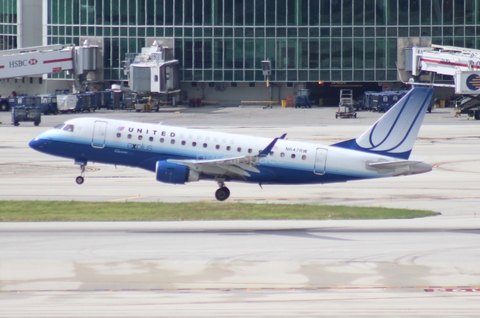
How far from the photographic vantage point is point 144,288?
26.8 metres

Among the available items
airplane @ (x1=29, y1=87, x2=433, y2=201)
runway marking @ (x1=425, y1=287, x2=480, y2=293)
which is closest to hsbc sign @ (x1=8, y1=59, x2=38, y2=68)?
airplane @ (x1=29, y1=87, x2=433, y2=201)

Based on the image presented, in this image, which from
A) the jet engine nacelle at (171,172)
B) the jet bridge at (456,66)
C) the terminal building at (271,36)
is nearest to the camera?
the jet engine nacelle at (171,172)

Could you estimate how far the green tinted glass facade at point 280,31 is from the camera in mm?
114500

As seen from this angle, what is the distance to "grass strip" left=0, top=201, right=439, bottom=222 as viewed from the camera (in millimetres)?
40094

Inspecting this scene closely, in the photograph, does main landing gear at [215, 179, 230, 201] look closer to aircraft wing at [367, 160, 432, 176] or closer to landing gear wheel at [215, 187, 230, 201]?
landing gear wheel at [215, 187, 230, 201]

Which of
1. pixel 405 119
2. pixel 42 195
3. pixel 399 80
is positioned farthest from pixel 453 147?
pixel 399 80

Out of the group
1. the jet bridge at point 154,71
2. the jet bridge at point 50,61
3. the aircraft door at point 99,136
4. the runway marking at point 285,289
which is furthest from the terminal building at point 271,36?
the runway marking at point 285,289

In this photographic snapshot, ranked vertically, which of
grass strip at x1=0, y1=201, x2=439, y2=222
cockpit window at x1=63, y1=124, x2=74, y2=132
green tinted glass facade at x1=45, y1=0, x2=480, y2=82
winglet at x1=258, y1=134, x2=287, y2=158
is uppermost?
green tinted glass facade at x1=45, y1=0, x2=480, y2=82

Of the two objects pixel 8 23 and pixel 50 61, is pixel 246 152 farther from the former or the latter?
pixel 8 23

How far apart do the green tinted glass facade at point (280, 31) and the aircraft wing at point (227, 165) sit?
237ft

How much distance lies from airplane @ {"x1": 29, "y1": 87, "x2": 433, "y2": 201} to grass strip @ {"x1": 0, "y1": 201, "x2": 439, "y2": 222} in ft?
7.04

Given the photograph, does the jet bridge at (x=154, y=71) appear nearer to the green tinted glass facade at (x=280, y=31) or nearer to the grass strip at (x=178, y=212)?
the green tinted glass facade at (x=280, y=31)

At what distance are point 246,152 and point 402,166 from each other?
320 inches

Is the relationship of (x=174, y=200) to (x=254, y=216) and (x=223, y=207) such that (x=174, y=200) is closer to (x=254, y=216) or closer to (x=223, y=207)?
(x=223, y=207)
